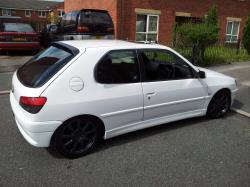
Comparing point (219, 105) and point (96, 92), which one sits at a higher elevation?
point (96, 92)

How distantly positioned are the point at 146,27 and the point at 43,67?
1260cm

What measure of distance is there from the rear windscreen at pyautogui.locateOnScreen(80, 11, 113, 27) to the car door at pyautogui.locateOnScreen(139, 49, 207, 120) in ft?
24.3

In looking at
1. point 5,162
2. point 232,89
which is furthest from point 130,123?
point 232,89

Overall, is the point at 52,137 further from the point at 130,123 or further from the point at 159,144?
the point at 159,144

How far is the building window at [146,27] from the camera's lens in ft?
50.4

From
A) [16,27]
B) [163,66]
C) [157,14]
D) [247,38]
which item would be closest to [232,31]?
[247,38]

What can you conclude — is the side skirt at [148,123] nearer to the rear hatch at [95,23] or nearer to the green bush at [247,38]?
the rear hatch at [95,23]

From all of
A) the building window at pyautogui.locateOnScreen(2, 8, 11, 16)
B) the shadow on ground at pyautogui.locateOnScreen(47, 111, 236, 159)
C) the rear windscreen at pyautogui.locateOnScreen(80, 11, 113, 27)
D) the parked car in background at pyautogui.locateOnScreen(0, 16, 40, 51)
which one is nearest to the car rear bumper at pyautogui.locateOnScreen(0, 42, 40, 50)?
the parked car in background at pyautogui.locateOnScreen(0, 16, 40, 51)

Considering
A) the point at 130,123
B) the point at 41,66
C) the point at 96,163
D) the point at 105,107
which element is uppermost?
the point at 41,66

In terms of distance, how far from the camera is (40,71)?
3.60 meters

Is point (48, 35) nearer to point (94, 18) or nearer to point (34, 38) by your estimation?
point (34, 38)

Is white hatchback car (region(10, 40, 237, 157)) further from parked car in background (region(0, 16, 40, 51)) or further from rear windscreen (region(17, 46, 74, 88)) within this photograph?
parked car in background (region(0, 16, 40, 51))

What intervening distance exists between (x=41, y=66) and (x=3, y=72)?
602 cm

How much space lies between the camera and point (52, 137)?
3.46 metres
